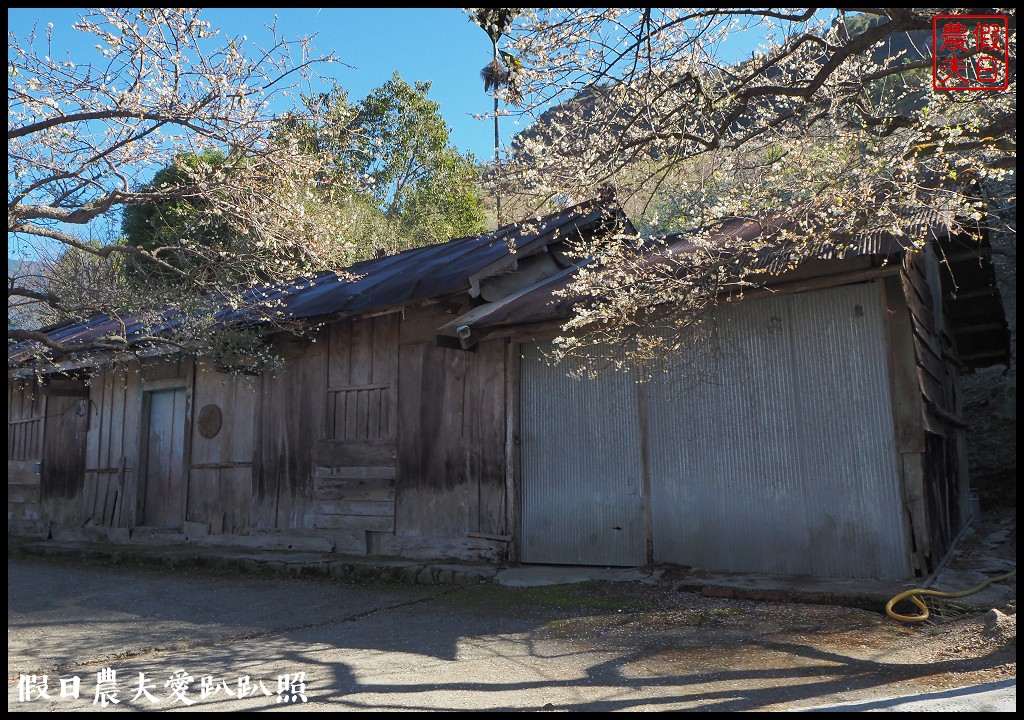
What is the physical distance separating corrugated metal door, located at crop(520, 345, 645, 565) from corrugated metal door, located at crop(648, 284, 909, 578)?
29 centimetres

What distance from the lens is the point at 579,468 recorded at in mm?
8461

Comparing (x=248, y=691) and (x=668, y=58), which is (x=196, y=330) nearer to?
(x=248, y=691)

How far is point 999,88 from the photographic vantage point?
5.11m

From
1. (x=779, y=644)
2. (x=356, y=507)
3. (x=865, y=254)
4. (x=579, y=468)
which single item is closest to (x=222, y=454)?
(x=356, y=507)

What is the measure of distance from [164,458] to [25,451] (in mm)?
4520

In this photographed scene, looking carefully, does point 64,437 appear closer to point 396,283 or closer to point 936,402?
point 396,283

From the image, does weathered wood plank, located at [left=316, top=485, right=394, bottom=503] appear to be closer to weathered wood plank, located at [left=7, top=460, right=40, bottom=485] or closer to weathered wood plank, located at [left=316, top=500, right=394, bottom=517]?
weathered wood plank, located at [left=316, top=500, right=394, bottom=517]

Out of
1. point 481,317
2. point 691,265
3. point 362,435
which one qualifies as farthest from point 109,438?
point 691,265

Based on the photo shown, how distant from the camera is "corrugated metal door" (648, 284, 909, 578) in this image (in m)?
6.86

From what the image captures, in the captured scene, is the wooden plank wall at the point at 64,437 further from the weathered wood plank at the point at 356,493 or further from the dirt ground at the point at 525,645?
the weathered wood plank at the point at 356,493

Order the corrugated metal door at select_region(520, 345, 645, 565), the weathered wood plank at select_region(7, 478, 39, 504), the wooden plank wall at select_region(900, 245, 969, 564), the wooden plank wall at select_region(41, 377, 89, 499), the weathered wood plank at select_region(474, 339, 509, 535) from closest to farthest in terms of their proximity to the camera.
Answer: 1. the wooden plank wall at select_region(900, 245, 969, 564)
2. the corrugated metal door at select_region(520, 345, 645, 565)
3. the weathered wood plank at select_region(474, 339, 509, 535)
4. the wooden plank wall at select_region(41, 377, 89, 499)
5. the weathered wood plank at select_region(7, 478, 39, 504)

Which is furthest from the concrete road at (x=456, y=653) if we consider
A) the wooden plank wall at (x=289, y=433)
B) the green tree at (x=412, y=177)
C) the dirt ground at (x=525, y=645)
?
the green tree at (x=412, y=177)

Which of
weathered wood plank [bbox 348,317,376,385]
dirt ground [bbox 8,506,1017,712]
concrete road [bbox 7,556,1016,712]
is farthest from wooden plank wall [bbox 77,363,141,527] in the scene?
concrete road [bbox 7,556,1016,712]

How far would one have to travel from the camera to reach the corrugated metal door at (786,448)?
6.86 m
